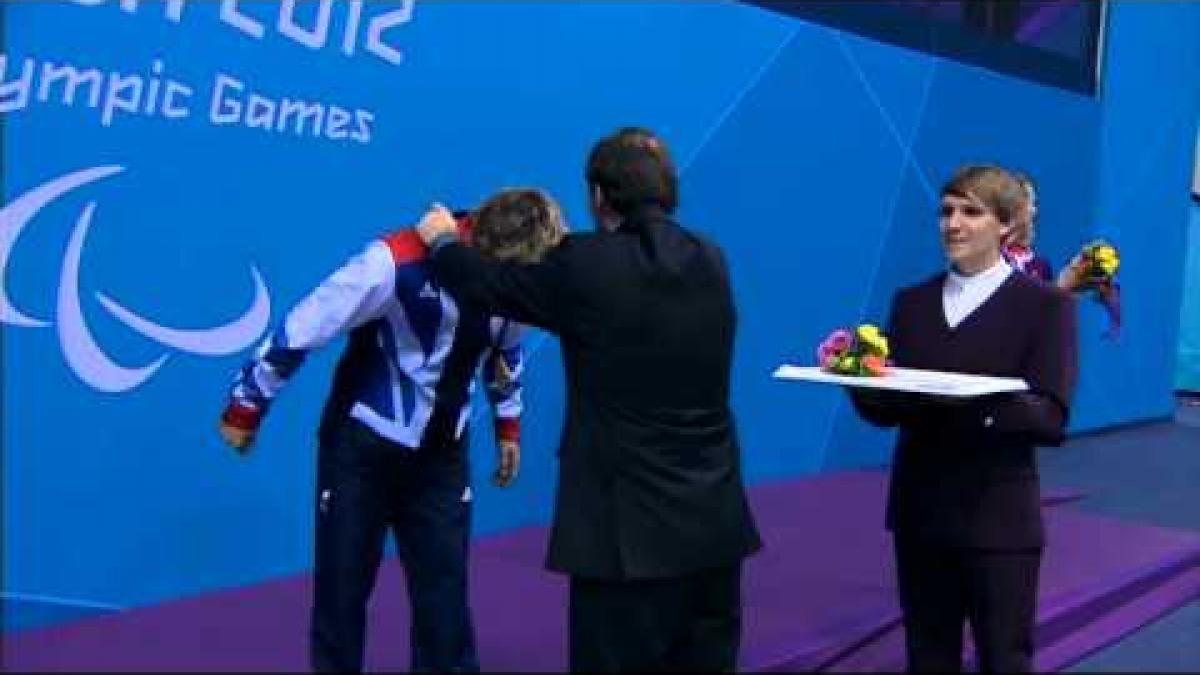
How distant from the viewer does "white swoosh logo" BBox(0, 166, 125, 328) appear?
452cm

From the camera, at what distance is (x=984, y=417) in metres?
3.73

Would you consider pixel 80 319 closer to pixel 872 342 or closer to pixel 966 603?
pixel 872 342

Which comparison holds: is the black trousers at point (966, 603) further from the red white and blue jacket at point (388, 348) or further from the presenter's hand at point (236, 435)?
the presenter's hand at point (236, 435)

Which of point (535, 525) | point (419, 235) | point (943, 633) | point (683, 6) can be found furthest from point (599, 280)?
point (683, 6)

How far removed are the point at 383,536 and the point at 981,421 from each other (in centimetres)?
163

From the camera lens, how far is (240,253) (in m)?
5.20

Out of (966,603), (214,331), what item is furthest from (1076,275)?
(214,331)

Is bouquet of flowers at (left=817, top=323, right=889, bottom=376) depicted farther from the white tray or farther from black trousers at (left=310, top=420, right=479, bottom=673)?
black trousers at (left=310, top=420, right=479, bottom=673)

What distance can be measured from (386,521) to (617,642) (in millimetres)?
944

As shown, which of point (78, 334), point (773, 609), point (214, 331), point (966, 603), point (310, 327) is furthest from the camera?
point (773, 609)

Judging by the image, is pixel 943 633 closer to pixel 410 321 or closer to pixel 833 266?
pixel 410 321

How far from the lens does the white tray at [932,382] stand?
11.6 ft

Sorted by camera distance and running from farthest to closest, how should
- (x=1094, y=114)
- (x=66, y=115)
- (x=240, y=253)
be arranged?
(x=1094, y=114)
(x=240, y=253)
(x=66, y=115)

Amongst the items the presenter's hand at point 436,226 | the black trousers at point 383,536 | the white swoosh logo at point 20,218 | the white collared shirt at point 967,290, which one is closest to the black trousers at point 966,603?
the white collared shirt at point 967,290
